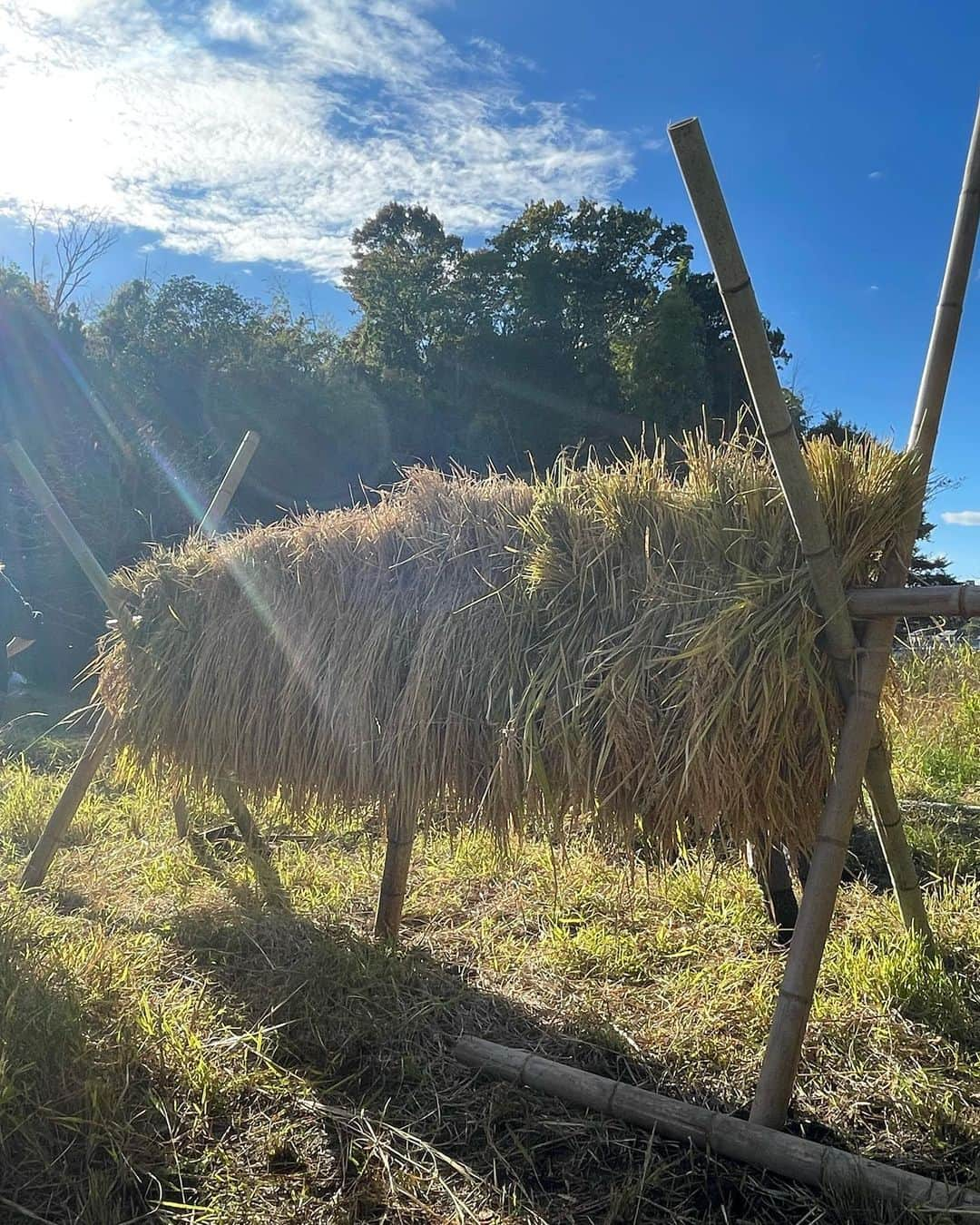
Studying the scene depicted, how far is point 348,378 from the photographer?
16.2 m

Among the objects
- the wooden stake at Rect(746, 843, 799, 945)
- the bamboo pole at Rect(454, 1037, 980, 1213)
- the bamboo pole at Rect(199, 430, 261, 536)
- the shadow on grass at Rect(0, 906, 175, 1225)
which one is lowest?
the shadow on grass at Rect(0, 906, 175, 1225)

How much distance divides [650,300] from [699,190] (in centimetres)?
1488

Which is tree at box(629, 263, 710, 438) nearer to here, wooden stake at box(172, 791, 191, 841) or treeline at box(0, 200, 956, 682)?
treeline at box(0, 200, 956, 682)

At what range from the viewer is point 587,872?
3602 mm

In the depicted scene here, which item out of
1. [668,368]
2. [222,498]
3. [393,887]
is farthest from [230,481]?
[668,368]

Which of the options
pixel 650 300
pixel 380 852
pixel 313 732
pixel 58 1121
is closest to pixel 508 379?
pixel 650 300

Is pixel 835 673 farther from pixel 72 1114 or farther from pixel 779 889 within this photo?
pixel 72 1114

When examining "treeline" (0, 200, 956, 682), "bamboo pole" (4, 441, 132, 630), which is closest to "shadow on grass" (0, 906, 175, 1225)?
"bamboo pole" (4, 441, 132, 630)

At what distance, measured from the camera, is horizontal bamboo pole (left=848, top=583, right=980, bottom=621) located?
1.68 m

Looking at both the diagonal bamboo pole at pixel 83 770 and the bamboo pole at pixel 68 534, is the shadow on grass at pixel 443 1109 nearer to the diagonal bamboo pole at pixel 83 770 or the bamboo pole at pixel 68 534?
the diagonal bamboo pole at pixel 83 770

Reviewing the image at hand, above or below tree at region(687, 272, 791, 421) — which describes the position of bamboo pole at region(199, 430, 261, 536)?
below

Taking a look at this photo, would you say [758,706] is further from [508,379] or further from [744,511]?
[508,379]

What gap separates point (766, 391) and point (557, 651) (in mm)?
921

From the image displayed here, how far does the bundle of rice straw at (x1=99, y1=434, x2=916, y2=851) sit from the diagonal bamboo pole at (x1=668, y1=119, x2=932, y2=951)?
66 millimetres
